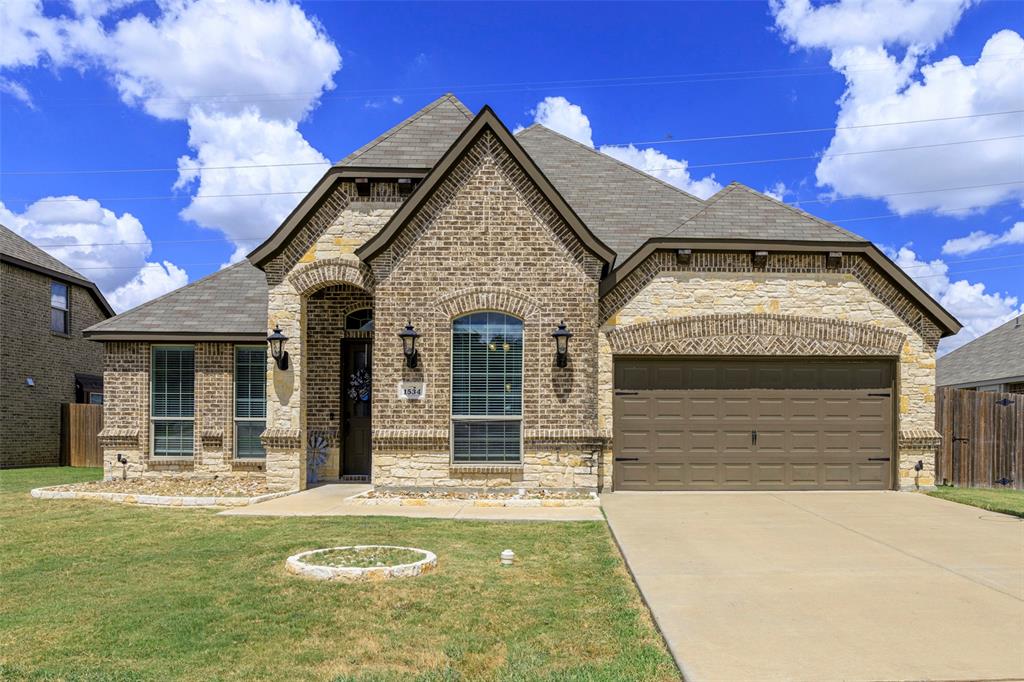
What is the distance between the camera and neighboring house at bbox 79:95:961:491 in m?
12.2

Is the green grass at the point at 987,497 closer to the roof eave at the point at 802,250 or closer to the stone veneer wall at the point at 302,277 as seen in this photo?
the roof eave at the point at 802,250

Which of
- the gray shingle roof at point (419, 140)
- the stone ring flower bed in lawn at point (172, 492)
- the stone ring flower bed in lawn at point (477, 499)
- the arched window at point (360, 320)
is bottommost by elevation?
the stone ring flower bed in lawn at point (172, 492)

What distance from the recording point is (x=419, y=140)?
548 inches

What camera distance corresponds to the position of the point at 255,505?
11180mm

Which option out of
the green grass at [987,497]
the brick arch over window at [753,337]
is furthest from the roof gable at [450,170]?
the green grass at [987,497]

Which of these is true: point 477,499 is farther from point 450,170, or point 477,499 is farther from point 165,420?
point 165,420

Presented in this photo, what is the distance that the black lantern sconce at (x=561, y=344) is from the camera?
1190cm

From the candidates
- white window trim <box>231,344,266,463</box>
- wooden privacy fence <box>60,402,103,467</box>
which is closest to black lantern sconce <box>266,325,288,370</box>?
white window trim <box>231,344,266,463</box>

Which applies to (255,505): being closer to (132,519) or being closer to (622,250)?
(132,519)

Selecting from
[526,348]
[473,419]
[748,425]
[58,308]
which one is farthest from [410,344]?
[58,308]

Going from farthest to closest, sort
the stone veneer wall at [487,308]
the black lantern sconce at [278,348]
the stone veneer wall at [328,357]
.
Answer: the stone veneer wall at [328,357] < the black lantern sconce at [278,348] < the stone veneer wall at [487,308]

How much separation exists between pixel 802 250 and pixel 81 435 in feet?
66.0

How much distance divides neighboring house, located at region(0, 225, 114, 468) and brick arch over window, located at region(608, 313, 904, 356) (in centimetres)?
1734

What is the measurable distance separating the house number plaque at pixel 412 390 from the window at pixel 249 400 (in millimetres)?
4168
